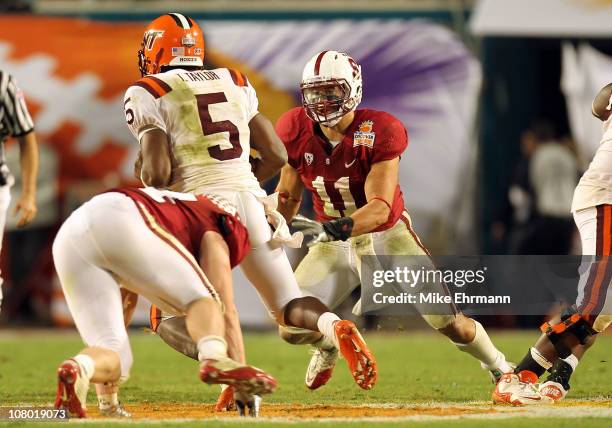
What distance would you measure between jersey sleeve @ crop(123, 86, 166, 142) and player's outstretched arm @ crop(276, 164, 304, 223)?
3.96 ft

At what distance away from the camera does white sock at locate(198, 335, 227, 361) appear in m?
5.36

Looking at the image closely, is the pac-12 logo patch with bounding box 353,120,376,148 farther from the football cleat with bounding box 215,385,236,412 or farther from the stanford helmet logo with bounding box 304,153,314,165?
the football cleat with bounding box 215,385,236,412

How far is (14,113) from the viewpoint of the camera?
7.64 meters

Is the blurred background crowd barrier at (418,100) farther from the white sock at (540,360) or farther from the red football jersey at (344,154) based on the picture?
the white sock at (540,360)

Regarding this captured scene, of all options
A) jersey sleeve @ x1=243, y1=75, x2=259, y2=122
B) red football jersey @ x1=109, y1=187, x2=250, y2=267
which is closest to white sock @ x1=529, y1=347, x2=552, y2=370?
red football jersey @ x1=109, y1=187, x2=250, y2=267

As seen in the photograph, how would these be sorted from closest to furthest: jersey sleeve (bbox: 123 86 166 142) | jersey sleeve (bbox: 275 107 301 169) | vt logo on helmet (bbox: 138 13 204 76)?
jersey sleeve (bbox: 123 86 166 142) → vt logo on helmet (bbox: 138 13 204 76) → jersey sleeve (bbox: 275 107 301 169)

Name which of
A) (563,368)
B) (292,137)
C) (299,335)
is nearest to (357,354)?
(299,335)

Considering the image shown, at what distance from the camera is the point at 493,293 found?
7.45 m

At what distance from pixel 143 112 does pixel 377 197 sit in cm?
134

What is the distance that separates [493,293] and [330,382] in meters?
1.49

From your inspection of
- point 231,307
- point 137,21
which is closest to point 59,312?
point 137,21

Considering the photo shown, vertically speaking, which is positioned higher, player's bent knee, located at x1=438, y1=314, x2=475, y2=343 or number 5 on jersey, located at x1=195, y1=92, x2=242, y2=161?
number 5 on jersey, located at x1=195, y1=92, x2=242, y2=161

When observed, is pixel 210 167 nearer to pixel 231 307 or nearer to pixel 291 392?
pixel 231 307

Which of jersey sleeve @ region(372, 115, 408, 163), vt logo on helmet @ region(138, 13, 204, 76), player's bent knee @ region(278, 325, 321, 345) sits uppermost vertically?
vt logo on helmet @ region(138, 13, 204, 76)
